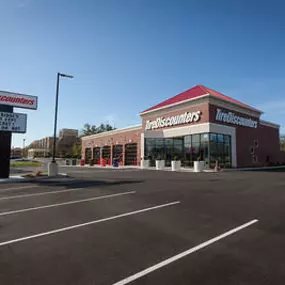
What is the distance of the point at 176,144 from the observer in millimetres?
35125

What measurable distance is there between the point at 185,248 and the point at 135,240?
3.39 feet

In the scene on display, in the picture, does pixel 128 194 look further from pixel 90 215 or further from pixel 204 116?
pixel 204 116

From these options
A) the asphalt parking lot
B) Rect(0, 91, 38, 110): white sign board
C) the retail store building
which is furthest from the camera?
the retail store building

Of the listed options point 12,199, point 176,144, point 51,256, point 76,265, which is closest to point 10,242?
point 51,256

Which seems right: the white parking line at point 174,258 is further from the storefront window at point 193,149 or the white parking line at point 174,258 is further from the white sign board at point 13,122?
the storefront window at point 193,149

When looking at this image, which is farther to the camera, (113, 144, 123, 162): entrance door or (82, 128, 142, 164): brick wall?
(113, 144, 123, 162): entrance door

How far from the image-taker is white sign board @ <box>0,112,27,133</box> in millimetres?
18391

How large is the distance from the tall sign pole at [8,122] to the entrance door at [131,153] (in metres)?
23.4

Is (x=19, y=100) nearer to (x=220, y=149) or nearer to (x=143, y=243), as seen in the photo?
(x=143, y=243)

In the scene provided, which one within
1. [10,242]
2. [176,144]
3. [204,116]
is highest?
[204,116]

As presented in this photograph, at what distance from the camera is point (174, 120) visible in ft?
115

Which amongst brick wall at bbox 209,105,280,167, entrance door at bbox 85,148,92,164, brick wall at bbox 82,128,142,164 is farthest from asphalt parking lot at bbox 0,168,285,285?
entrance door at bbox 85,148,92,164

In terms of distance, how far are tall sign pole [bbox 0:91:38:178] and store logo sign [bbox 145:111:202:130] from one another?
20.4m

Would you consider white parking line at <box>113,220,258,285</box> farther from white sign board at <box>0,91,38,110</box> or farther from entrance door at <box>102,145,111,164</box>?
entrance door at <box>102,145,111,164</box>
